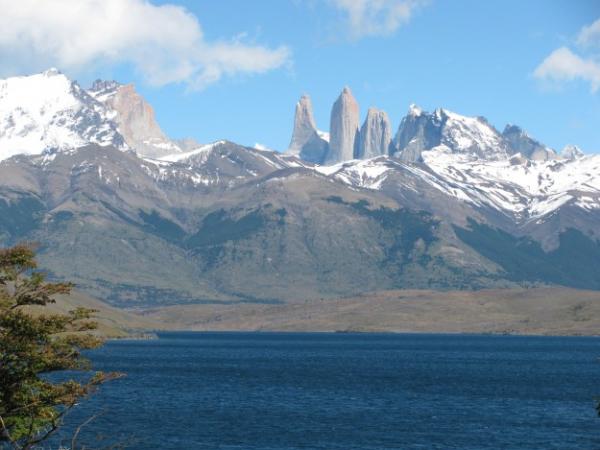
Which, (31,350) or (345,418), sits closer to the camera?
(31,350)

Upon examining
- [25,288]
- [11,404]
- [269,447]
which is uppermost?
[25,288]

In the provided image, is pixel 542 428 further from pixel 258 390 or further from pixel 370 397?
pixel 258 390

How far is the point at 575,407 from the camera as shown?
167 meters

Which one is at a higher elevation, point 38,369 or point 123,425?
point 38,369

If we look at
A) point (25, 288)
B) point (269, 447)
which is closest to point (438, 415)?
point (269, 447)

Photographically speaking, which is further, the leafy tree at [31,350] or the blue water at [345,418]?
the blue water at [345,418]

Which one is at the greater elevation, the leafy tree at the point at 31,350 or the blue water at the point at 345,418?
the leafy tree at the point at 31,350

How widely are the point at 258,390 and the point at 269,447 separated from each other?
76182mm

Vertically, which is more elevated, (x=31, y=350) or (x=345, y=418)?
(x=31, y=350)

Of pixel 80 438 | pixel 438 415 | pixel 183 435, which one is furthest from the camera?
pixel 438 415

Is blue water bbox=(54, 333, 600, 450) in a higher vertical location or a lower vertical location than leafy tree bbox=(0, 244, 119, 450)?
lower

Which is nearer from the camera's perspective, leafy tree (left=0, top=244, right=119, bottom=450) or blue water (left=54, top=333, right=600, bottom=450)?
leafy tree (left=0, top=244, right=119, bottom=450)

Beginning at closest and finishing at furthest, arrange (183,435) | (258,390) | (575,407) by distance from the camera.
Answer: (183,435) < (575,407) < (258,390)

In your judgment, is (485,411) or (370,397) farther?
(370,397)
